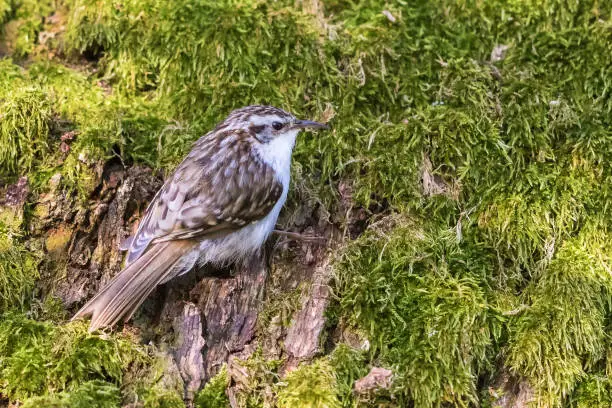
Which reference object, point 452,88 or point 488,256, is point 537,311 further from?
point 452,88

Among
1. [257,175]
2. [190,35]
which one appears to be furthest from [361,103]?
[190,35]

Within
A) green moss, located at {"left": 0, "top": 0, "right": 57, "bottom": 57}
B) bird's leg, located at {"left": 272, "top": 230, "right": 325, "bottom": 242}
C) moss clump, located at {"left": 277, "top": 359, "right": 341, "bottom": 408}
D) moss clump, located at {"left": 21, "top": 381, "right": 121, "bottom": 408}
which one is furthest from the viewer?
green moss, located at {"left": 0, "top": 0, "right": 57, "bottom": 57}

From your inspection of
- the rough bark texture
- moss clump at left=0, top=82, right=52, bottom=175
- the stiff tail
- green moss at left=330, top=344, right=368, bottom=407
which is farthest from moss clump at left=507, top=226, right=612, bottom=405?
moss clump at left=0, top=82, right=52, bottom=175

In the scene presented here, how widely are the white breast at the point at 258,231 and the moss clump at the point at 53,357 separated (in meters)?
0.71

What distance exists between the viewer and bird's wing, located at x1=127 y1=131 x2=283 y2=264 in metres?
3.87

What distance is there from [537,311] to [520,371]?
31cm

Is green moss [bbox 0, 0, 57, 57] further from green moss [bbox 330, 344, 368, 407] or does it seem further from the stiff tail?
green moss [bbox 330, 344, 368, 407]

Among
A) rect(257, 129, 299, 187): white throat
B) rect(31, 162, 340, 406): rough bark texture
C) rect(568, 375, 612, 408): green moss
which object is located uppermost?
rect(257, 129, 299, 187): white throat

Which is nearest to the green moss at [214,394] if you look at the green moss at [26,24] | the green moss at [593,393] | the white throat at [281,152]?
the white throat at [281,152]

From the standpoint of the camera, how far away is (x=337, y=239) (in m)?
3.99

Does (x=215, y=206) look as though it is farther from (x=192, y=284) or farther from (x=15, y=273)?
(x=15, y=273)

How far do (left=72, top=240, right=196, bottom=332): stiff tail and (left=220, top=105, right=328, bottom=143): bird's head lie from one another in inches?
30.5

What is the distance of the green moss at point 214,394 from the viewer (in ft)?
10.9

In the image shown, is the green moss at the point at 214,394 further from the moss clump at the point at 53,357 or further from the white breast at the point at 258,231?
the white breast at the point at 258,231
